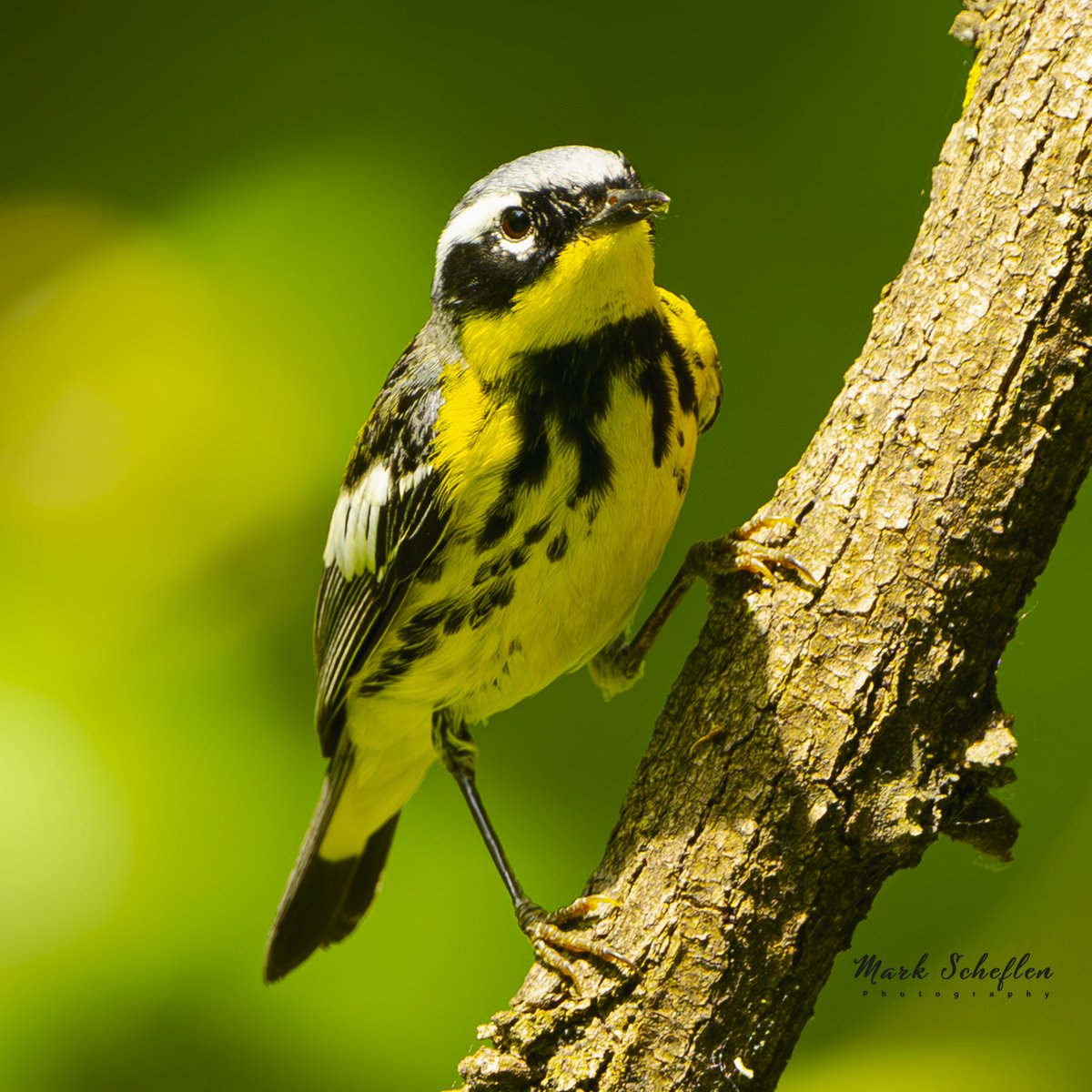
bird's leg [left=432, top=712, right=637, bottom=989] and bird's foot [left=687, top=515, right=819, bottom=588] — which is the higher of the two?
bird's foot [left=687, top=515, right=819, bottom=588]

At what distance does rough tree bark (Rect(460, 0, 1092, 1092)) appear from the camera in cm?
139

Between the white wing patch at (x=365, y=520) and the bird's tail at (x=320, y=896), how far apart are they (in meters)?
0.44

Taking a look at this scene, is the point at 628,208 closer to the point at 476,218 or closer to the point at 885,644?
the point at 476,218

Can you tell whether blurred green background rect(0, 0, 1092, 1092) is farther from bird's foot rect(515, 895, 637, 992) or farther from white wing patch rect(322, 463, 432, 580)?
bird's foot rect(515, 895, 637, 992)

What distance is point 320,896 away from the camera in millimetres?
2385

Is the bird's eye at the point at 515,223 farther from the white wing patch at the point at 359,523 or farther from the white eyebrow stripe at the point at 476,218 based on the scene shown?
the white wing patch at the point at 359,523

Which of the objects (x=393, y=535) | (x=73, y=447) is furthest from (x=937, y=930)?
(x=73, y=447)

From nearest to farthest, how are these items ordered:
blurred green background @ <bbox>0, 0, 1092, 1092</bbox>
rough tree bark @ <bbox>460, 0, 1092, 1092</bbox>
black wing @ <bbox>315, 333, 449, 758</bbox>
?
rough tree bark @ <bbox>460, 0, 1092, 1092</bbox> < black wing @ <bbox>315, 333, 449, 758</bbox> < blurred green background @ <bbox>0, 0, 1092, 1092</bbox>

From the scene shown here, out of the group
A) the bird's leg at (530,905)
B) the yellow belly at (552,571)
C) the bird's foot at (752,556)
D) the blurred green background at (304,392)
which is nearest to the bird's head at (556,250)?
the yellow belly at (552,571)

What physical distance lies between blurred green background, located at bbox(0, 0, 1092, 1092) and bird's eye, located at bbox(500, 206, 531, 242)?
1000 millimetres

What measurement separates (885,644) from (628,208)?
639 millimetres

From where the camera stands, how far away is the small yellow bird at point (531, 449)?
1.64 m
